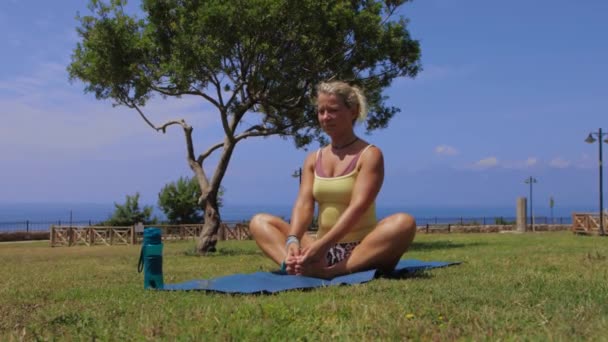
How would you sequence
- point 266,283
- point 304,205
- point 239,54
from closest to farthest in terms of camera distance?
point 266,283, point 304,205, point 239,54

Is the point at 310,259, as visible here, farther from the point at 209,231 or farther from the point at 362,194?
the point at 209,231

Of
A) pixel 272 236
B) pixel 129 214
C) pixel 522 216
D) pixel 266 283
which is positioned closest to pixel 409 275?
pixel 272 236

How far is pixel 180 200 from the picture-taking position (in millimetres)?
38344

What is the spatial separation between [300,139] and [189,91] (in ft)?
13.5

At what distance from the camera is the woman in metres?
5.86

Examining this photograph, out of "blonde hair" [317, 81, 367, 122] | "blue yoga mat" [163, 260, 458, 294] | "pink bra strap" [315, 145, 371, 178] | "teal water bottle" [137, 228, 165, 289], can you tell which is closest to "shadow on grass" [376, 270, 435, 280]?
"blue yoga mat" [163, 260, 458, 294]

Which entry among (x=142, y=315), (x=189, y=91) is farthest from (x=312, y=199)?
(x=189, y=91)

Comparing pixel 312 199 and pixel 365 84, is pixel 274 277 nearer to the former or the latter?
pixel 312 199

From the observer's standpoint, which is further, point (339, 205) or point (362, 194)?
point (339, 205)

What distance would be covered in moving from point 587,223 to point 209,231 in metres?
17.5

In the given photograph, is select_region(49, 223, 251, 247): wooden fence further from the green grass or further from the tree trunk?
the green grass

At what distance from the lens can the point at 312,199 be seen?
6473 millimetres

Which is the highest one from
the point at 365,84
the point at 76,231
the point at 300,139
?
the point at 365,84

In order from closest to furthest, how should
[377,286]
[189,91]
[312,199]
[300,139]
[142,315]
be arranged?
[142,315] → [377,286] → [312,199] → [189,91] → [300,139]
